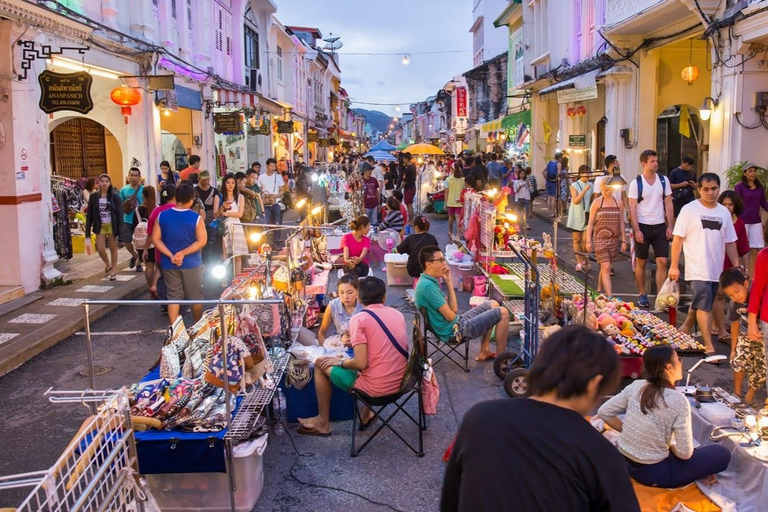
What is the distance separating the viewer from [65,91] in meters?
10.3

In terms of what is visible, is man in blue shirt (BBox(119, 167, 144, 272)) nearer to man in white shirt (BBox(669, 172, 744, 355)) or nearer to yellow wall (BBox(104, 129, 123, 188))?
yellow wall (BBox(104, 129, 123, 188))

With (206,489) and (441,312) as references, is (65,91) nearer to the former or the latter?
(441,312)

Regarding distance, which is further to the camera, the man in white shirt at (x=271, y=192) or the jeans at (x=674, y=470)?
the man in white shirt at (x=271, y=192)

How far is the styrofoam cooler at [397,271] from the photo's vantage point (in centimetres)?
1147

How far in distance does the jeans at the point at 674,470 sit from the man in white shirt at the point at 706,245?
3.11 metres

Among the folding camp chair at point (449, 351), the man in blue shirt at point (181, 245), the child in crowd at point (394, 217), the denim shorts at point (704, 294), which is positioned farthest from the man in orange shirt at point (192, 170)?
the denim shorts at point (704, 294)

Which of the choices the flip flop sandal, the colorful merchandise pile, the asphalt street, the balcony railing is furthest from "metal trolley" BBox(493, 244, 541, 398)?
the balcony railing

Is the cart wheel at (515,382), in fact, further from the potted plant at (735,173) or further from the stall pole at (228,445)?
the potted plant at (735,173)

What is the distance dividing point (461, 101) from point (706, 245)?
163ft

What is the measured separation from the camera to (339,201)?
18594 millimetres

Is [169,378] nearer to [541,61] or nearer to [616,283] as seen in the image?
[616,283]

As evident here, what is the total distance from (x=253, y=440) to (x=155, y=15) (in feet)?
47.4

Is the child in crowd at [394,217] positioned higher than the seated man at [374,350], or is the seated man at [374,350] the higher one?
the child in crowd at [394,217]

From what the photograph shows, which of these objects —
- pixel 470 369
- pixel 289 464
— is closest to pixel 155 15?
pixel 470 369
